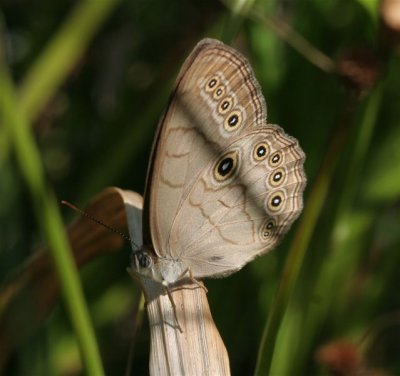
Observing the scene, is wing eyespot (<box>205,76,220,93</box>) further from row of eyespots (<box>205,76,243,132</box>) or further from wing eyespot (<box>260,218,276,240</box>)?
wing eyespot (<box>260,218,276,240</box>)

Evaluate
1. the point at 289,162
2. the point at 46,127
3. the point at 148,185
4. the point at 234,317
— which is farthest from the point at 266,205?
the point at 46,127

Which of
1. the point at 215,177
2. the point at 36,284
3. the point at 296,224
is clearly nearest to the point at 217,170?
the point at 215,177

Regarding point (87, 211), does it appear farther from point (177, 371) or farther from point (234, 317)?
point (234, 317)

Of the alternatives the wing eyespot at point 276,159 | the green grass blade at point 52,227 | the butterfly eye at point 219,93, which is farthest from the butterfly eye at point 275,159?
the green grass blade at point 52,227

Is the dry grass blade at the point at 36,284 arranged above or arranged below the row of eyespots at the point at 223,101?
below

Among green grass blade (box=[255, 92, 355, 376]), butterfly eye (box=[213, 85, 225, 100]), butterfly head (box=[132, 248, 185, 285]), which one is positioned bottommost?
butterfly head (box=[132, 248, 185, 285])

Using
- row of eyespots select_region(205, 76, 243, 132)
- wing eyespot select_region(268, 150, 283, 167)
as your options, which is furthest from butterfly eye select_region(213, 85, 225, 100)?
wing eyespot select_region(268, 150, 283, 167)

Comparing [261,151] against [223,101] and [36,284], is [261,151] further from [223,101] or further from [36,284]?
[36,284]

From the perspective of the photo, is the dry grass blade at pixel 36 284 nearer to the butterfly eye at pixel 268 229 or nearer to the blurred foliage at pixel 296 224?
the blurred foliage at pixel 296 224
